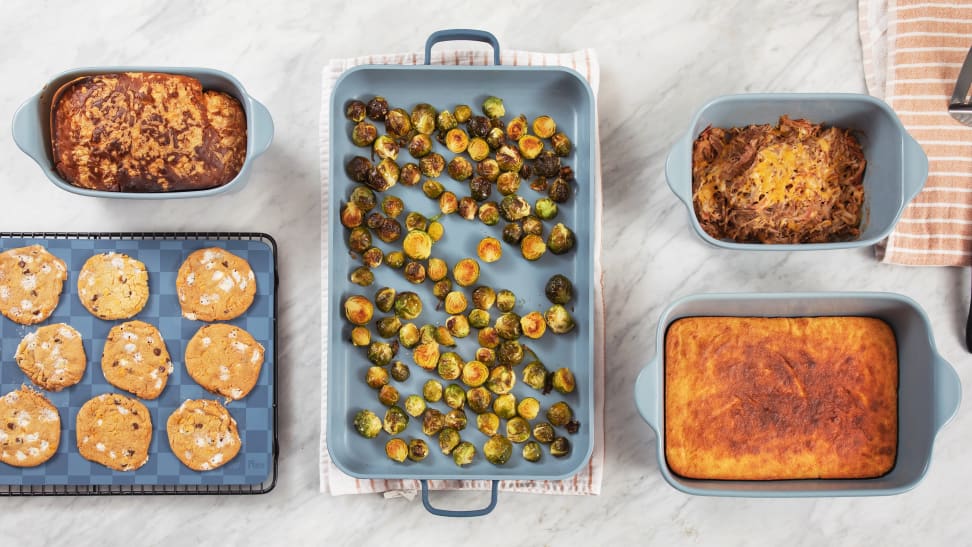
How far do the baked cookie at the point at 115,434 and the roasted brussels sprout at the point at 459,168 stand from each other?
1.04m

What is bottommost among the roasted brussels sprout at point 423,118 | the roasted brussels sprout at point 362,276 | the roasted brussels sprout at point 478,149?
the roasted brussels sprout at point 362,276

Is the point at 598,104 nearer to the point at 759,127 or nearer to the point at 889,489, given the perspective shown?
the point at 759,127

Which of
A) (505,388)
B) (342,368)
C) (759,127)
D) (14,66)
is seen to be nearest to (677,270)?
(759,127)

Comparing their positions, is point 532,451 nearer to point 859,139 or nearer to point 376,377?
point 376,377

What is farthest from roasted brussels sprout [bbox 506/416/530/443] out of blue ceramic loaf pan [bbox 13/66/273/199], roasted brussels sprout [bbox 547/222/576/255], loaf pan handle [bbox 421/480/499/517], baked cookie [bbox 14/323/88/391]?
baked cookie [bbox 14/323/88/391]

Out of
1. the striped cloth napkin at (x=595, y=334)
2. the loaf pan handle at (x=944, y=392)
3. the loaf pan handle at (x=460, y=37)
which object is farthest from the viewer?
the striped cloth napkin at (x=595, y=334)

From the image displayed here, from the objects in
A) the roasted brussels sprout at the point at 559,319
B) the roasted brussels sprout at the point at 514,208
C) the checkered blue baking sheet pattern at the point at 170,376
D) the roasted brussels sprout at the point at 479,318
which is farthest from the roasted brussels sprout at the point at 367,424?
the roasted brussels sprout at the point at 514,208

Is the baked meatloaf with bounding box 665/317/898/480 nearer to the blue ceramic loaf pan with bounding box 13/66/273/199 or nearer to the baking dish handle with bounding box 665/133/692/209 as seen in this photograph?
the baking dish handle with bounding box 665/133/692/209

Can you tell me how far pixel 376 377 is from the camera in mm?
1875

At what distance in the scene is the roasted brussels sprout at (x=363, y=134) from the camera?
1.87m

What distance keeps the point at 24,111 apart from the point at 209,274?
56 centimetres

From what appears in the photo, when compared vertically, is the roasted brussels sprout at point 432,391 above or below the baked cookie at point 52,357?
below

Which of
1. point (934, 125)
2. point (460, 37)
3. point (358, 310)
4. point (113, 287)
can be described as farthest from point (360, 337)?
point (934, 125)

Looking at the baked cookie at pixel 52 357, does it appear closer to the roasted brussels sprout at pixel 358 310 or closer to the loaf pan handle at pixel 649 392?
the roasted brussels sprout at pixel 358 310
